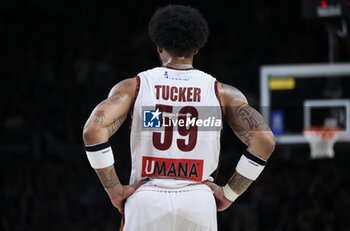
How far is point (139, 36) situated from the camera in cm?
919

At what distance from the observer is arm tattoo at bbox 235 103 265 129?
234 cm

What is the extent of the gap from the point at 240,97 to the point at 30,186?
6.31 metres

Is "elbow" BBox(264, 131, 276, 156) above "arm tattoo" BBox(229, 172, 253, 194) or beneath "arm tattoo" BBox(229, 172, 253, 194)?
above

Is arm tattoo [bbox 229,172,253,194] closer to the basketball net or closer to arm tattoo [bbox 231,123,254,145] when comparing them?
arm tattoo [bbox 231,123,254,145]

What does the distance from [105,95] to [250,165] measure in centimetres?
602

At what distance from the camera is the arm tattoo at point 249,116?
2.34 metres

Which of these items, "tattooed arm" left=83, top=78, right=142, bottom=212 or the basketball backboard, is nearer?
"tattooed arm" left=83, top=78, right=142, bottom=212

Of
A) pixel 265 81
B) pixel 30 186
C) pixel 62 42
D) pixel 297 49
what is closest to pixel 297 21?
pixel 297 49

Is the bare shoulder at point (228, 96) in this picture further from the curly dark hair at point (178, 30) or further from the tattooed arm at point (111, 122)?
the tattooed arm at point (111, 122)

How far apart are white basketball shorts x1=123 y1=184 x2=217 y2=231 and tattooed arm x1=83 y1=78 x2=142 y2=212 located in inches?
3.4

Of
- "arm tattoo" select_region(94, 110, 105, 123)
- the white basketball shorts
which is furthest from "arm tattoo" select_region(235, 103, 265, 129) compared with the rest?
"arm tattoo" select_region(94, 110, 105, 123)

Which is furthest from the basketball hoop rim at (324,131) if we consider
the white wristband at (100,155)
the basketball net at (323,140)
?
the white wristband at (100,155)

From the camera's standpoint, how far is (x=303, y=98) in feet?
22.8

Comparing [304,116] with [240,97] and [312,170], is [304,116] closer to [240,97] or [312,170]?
[312,170]
